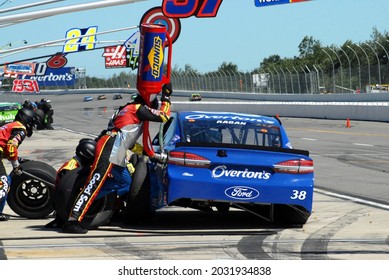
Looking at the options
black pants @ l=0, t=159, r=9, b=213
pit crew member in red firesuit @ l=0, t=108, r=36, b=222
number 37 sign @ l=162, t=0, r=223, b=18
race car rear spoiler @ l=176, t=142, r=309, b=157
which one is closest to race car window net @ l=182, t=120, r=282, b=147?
race car rear spoiler @ l=176, t=142, r=309, b=157

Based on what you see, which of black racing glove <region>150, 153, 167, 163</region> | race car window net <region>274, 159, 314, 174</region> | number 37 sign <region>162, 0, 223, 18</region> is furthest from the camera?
number 37 sign <region>162, 0, 223, 18</region>

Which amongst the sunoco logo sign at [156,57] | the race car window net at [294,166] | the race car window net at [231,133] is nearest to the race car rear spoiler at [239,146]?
the race car window net at [294,166]

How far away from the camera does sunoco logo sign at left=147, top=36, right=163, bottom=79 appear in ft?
32.5

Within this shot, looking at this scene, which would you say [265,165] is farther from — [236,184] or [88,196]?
[88,196]

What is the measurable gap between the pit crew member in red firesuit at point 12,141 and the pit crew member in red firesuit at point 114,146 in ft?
5.32

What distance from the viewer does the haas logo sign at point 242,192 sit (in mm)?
9572

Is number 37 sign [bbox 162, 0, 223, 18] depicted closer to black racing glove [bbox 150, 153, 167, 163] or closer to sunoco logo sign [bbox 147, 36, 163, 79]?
sunoco logo sign [bbox 147, 36, 163, 79]

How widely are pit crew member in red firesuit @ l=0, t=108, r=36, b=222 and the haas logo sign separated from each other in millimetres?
2874

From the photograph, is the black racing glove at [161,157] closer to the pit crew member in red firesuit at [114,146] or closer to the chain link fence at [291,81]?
the pit crew member in red firesuit at [114,146]

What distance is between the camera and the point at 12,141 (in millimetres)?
→ 10945

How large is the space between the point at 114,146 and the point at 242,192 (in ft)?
4.68

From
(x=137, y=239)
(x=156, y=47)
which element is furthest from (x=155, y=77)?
(x=137, y=239)

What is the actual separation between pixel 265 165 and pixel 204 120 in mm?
1257
